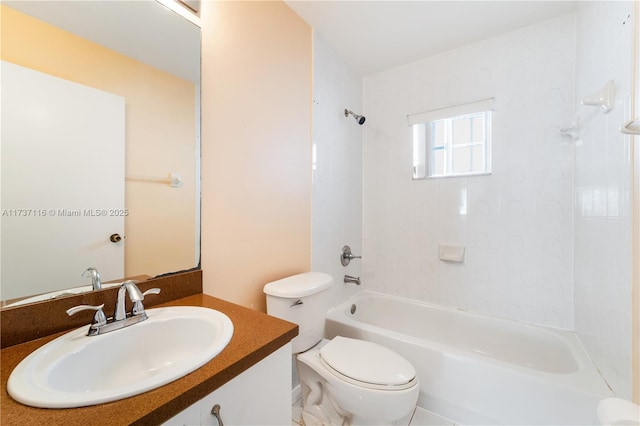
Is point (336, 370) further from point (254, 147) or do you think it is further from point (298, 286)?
point (254, 147)

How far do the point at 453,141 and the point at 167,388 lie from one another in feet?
7.60

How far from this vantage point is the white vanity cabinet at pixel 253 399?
1.88ft

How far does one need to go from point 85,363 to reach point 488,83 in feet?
8.48

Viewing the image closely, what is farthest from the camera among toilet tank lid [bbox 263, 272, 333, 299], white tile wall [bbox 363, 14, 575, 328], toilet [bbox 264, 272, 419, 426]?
white tile wall [bbox 363, 14, 575, 328]

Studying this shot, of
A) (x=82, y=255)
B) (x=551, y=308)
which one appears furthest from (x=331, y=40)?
(x=551, y=308)

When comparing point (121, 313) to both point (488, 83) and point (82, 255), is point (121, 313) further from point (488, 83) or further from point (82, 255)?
point (488, 83)

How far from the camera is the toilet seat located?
1107 mm

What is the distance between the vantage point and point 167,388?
53 cm

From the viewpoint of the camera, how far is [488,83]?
1.88 meters

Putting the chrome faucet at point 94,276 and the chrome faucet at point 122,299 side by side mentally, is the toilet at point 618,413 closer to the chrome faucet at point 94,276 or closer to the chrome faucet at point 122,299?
the chrome faucet at point 122,299

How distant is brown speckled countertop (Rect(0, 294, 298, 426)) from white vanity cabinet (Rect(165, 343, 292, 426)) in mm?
34

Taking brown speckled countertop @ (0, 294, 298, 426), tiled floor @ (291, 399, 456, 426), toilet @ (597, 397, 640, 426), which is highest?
brown speckled countertop @ (0, 294, 298, 426)

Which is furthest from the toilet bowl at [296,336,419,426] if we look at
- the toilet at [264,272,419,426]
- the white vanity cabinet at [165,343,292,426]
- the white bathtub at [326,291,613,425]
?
the white vanity cabinet at [165,343,292,426]

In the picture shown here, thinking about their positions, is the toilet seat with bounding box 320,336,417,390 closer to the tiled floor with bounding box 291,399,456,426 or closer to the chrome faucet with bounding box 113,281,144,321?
the tiled floor with bounding box 291,399,456,426
